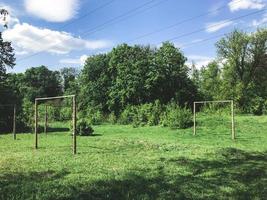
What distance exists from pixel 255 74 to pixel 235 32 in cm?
778

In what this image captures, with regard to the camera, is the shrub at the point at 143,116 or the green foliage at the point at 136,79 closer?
the shrub at the point at 143,116

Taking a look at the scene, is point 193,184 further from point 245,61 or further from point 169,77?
point 245,61

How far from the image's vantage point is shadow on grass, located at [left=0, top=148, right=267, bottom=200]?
785 cm

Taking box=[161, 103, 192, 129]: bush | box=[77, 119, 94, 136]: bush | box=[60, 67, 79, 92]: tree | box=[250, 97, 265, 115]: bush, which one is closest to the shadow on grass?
box=[77, 119, 94, 136]: bush

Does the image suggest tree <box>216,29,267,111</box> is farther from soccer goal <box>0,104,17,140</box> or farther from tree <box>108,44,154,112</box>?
soccer goal <box>0,104,17,140</box>

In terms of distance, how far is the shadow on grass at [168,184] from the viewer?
309 inches

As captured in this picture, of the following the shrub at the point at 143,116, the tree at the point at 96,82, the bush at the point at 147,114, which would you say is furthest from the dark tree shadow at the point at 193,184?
the tree at the point at 96,82


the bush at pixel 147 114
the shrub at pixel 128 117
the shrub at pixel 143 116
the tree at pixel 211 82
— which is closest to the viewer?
the bush at pixel 147 114

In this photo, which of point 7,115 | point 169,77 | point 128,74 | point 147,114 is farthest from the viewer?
point 169,77

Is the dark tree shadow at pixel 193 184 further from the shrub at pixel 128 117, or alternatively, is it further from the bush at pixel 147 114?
the shrub at pixel 128 117

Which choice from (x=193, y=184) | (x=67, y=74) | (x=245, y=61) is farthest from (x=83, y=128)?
(x=67, y=74)

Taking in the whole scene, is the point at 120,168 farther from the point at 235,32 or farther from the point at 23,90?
the point at 23,90

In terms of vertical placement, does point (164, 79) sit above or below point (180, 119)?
above

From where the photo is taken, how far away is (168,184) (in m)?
8.90
